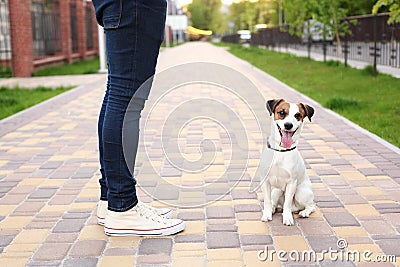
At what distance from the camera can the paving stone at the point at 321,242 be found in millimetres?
2998

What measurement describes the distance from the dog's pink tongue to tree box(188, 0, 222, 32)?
9906 cm

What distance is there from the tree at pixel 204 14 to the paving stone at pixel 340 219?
98.9 meters

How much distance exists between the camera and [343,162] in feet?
16.0

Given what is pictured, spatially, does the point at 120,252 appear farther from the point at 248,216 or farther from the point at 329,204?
the point at 329,204

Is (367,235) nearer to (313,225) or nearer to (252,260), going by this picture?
(313,225)

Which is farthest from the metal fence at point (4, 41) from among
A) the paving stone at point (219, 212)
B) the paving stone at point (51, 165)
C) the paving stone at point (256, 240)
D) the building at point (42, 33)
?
the paving stone at point (256, 240)

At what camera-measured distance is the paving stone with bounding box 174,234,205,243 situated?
3.13 meters

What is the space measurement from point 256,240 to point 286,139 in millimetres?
592

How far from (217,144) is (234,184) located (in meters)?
1.47

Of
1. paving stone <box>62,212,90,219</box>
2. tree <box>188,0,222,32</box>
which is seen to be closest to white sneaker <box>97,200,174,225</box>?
paving stone <box>62,212,90,219</box>

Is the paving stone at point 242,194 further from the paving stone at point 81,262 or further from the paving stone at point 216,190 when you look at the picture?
the paving stone at point 81,262

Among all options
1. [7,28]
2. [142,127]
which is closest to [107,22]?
[142,127]

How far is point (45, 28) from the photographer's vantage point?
1845cm

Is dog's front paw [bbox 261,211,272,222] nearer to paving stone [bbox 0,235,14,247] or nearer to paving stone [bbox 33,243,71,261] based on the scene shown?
paving stone [bbox 33,243,71,261]
